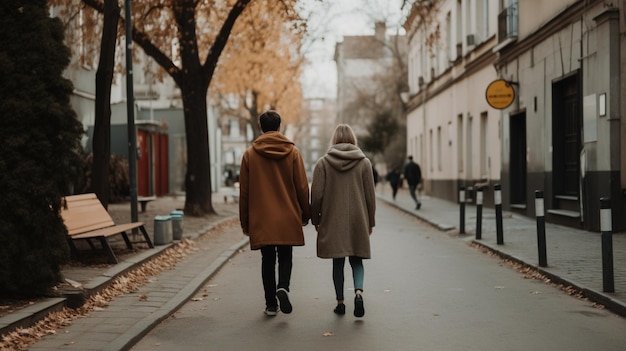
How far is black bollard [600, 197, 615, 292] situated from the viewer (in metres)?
8.31

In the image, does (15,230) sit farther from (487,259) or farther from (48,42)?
(487,259)

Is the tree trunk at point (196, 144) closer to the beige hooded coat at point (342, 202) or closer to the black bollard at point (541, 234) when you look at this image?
Answer: the black bollard at point (541, 234)

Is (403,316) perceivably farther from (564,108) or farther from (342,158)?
(564,108)

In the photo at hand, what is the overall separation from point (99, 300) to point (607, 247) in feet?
16.9

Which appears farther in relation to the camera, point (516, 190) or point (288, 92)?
point (288, 92)

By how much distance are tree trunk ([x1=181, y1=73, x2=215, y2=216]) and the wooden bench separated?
8.45 metres

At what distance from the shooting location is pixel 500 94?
18328 millimetres

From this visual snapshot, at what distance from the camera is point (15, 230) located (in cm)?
752

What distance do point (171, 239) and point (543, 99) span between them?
32.1 ft

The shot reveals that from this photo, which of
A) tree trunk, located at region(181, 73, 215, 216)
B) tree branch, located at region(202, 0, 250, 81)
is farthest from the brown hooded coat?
tree trunk, located at region(181, 73, 215, 216)

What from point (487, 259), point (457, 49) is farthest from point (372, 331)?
point (457, 49)

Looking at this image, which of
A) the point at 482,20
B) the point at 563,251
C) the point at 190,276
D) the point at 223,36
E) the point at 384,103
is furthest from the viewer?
the point at 384,103

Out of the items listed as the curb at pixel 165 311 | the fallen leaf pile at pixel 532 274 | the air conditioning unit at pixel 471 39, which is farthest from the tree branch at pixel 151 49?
the air conditioning unit at pixel 471 39

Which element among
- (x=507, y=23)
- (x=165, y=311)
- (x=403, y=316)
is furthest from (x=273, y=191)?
Answer: (x=507, y=23)
